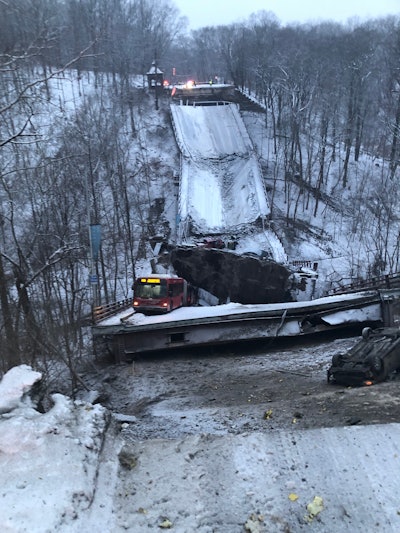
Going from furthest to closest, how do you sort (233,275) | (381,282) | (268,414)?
(233,275)
(381,282)
(268,414)

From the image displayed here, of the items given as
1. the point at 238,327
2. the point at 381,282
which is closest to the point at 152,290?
the point at 238,327

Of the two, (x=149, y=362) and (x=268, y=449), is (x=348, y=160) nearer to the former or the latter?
(x=149, y=362)

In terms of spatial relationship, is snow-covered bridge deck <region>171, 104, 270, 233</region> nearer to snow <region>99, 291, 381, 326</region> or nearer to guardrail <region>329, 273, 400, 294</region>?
guardrail <region>329, 273, 400, 294</region>

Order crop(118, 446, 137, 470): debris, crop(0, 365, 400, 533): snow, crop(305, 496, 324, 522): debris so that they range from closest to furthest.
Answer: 1. crop(0, 365, 400, 533): snow
2. crop(305, 496, 324, 522): debris
3. crop(118, 446, 137, 470): debris

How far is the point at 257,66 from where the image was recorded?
57406mm

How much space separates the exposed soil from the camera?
9.49 metres

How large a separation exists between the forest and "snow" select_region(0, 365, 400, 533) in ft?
28.5

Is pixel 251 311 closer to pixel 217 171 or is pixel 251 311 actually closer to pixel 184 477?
pixel 184 477

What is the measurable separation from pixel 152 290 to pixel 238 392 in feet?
27.0

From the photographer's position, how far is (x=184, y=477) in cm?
716

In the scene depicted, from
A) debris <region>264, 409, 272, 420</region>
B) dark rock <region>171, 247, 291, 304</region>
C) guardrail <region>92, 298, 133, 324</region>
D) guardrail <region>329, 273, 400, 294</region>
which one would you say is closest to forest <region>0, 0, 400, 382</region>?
guardrail <region>92, 298, 133, 324</region>

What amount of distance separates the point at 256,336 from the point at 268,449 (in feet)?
34.4

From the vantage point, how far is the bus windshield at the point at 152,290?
20.4 m

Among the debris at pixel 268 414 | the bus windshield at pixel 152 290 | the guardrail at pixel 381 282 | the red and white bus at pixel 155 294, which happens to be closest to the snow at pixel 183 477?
the debris at pixel 268 414
